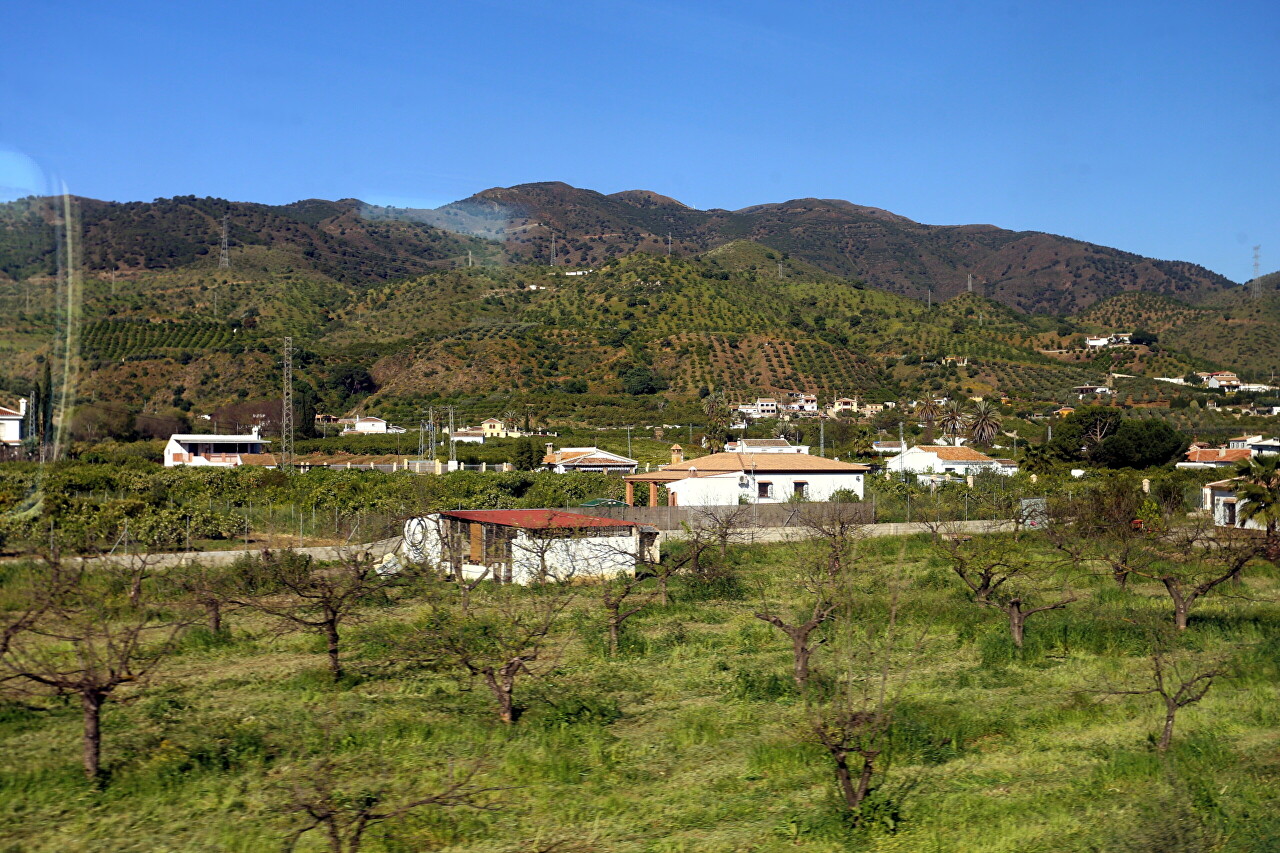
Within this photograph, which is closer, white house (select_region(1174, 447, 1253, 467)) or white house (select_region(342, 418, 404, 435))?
white house (select_region(1174, 447, 1253, 467))

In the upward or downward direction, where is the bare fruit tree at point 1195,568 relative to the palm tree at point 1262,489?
downward

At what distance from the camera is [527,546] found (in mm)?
23406

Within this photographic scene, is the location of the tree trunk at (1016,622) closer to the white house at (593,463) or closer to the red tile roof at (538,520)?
the red tile roof at (538,520)

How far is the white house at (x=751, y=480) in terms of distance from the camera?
137 ft

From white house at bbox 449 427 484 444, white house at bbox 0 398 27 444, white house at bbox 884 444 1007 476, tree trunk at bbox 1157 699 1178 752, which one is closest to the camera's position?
tree trunk at bbox 1157 699 1178 752

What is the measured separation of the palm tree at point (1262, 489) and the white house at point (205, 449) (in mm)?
49214

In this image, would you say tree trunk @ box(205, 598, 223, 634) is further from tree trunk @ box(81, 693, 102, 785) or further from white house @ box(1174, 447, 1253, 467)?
white house @ box(1174, 447, 1253, 467)

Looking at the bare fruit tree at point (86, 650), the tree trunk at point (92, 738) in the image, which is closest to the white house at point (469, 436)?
the bare fruit tree at point (86, 650)

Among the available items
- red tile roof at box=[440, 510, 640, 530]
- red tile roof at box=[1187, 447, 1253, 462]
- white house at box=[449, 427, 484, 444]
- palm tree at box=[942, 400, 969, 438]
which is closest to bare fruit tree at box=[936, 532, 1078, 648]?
red tile roof at box=[440, 510, 640, 530]

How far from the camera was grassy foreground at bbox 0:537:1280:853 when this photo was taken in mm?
8898

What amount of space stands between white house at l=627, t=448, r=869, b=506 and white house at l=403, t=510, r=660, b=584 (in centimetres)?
1533

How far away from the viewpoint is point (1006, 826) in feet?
29.9

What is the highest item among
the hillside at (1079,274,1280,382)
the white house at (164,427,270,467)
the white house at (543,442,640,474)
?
the hillside at (1079,274,1280,382)

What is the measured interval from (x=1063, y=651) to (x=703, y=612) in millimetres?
6593
